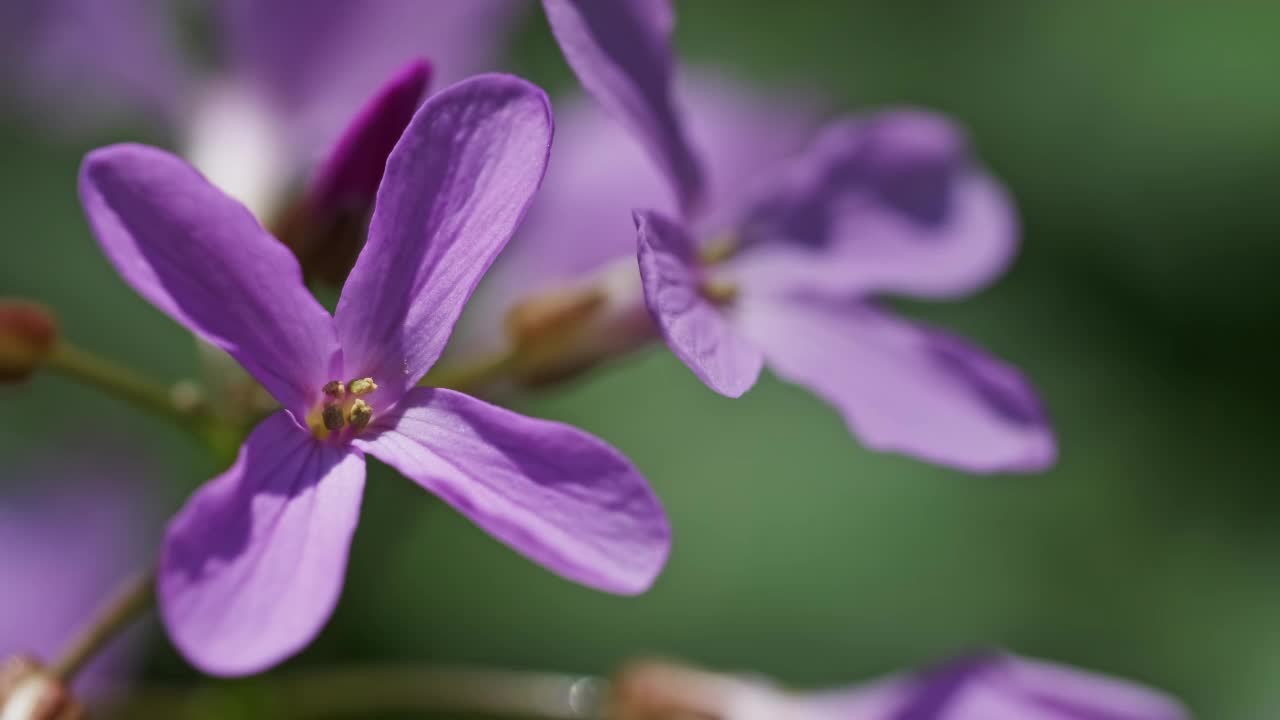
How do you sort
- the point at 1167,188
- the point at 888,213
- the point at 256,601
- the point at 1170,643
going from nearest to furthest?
1. the point at 256,601
2. the point at 888,213
3. the point at 1170,643
4. the point at 1167,188

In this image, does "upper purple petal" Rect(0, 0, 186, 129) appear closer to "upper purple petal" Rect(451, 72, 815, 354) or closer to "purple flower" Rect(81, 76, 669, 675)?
"upper purple petal" Rect(451, 72, 815, 354)

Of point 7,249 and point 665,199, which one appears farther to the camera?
point 7,249

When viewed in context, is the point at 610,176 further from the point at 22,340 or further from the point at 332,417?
the point at 332,417

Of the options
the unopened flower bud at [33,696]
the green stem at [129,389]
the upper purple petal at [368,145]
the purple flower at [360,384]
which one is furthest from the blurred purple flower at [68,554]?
the purple flower at [360,384]

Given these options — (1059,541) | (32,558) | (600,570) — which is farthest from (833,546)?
Answer: (600,570)

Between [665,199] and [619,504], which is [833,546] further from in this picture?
[619,504]

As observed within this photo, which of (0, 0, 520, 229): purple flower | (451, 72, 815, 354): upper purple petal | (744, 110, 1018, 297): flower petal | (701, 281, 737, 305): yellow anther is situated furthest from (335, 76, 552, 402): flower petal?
(451, 72, 815, 354): upper purple petal

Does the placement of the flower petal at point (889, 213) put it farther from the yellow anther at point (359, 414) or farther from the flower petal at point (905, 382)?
the yellow anther at point (359, 414)
